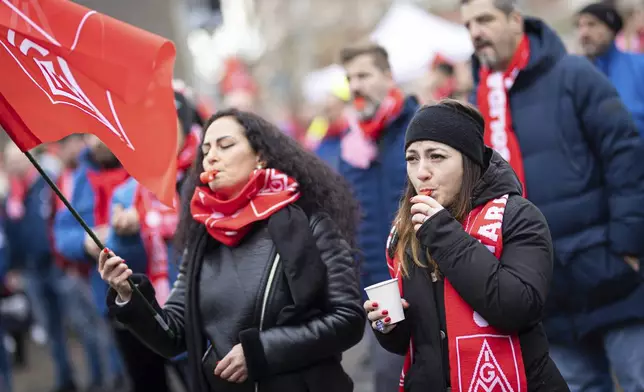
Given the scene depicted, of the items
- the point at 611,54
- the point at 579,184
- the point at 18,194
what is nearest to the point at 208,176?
the point at 579,184

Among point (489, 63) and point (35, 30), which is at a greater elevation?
point (35, 30)

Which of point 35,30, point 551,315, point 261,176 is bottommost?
point 551,315

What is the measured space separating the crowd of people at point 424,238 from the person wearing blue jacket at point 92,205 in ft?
2.23

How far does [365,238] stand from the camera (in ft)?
20.0

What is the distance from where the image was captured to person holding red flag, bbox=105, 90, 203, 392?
630cm

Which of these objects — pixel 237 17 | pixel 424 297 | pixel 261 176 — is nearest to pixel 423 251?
pixel 424 297

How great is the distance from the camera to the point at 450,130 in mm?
3646

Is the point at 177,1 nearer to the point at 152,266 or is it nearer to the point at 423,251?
the point at 152,266

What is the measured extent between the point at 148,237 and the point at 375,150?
1.54m

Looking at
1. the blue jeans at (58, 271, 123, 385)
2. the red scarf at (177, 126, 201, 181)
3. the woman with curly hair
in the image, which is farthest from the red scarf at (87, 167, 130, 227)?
the woman with curly hair

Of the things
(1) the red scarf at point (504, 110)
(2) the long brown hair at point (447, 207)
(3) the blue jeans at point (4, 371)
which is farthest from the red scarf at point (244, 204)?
(3) the blue jeans at point (4, 371)

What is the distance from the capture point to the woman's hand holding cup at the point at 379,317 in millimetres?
3592

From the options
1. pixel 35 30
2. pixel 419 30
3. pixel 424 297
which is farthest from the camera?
pixel 419 30

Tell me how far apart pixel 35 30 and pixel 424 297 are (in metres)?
2.01
